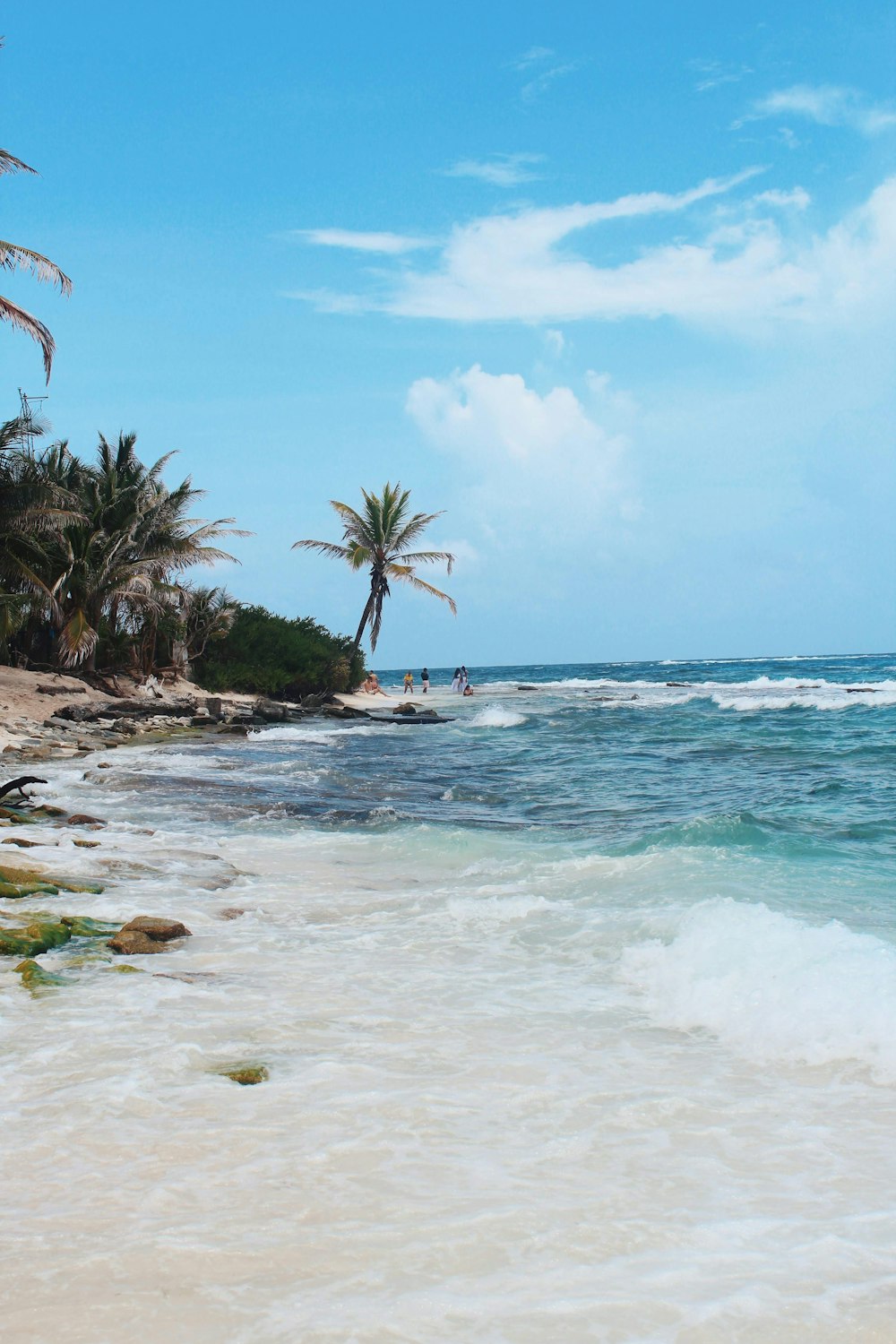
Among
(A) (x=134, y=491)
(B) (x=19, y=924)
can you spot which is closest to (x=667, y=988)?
(B) (x=19, y=924)

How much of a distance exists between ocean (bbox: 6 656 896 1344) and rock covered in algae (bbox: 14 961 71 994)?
0.10 meters

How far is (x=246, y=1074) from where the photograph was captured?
407cm

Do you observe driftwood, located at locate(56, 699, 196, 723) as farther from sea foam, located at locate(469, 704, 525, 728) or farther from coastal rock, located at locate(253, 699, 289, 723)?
sea foam, located at locate(469, 704, 525, 728)

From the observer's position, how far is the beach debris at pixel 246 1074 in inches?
159

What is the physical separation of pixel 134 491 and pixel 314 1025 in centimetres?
2717

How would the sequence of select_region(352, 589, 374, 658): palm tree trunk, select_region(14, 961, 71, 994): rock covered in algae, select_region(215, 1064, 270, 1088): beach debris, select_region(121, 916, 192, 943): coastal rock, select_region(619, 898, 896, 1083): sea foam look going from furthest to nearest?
select_region(352, 589, 374, 658): palm tree trunk
select_region(121, 916, 192, 943): coastal rock
select_region(14, 961, 71, 994): rock covered in algae
select_region(619, 898, 896, 1083): sea foam
select_region(215, 1064, 270, 1088): beach debris

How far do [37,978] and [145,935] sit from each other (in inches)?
36.3

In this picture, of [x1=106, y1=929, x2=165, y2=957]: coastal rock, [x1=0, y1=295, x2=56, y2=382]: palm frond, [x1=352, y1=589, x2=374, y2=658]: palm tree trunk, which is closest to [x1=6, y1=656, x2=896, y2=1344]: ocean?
[x1=106, y1=929, x2=165, y2=957]: coastal rock

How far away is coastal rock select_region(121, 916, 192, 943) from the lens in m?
6.18

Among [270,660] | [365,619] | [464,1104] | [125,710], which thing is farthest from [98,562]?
[464,1104]

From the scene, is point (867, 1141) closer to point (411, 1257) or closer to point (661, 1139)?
point (661, 1139)

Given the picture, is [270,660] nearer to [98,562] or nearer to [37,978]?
[98,562]

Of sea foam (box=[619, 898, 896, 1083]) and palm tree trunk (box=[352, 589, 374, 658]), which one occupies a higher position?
palm tree trunk (box=[352, 589, 374, 658])

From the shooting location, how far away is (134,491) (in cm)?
2939
